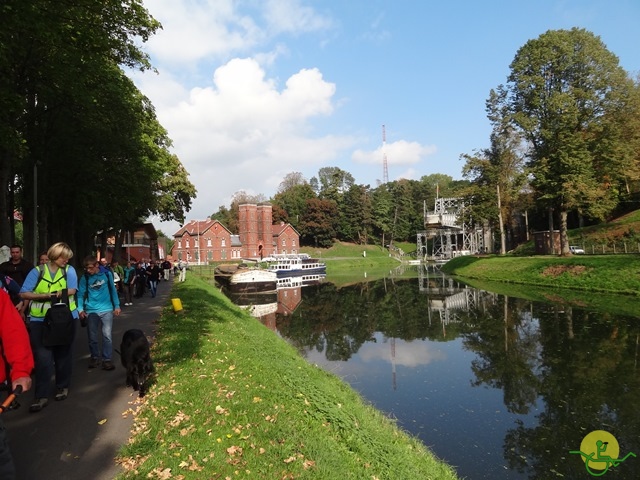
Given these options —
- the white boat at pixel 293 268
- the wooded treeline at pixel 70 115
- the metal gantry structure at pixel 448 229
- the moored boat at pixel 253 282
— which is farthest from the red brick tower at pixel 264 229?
the wooded treeline at pixel 70 115

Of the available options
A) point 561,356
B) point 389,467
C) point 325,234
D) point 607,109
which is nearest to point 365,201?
point 325,234

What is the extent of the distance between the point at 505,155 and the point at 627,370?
30.7m

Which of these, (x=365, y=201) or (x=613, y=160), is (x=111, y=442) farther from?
(x=365, y=201)

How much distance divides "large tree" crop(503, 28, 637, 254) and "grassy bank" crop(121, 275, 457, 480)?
27.5m

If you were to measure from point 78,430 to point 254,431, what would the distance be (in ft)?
7.14

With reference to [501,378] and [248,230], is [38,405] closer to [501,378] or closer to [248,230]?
[501,378]

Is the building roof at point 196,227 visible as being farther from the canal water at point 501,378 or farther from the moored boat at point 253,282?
the canal water at point 501,378

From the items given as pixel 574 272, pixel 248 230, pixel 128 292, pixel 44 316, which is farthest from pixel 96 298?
pixel 248 230

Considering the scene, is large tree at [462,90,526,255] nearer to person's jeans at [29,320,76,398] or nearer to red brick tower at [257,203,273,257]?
person's jeans at [29,320,76,398]

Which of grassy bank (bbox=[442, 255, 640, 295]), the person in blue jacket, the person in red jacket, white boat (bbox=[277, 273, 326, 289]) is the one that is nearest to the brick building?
white boat (bbox=[277, 273, 326, 289])

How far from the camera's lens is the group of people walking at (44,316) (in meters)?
3.21

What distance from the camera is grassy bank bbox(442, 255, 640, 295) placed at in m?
22.9

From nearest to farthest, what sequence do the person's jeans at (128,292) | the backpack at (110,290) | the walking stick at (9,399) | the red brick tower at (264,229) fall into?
the walking stick at (9,399)
the backpack at (110,290)
the person's jeans at (128,292)
the red brick tower at (264,229)

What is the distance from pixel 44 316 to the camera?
567 centimetres
